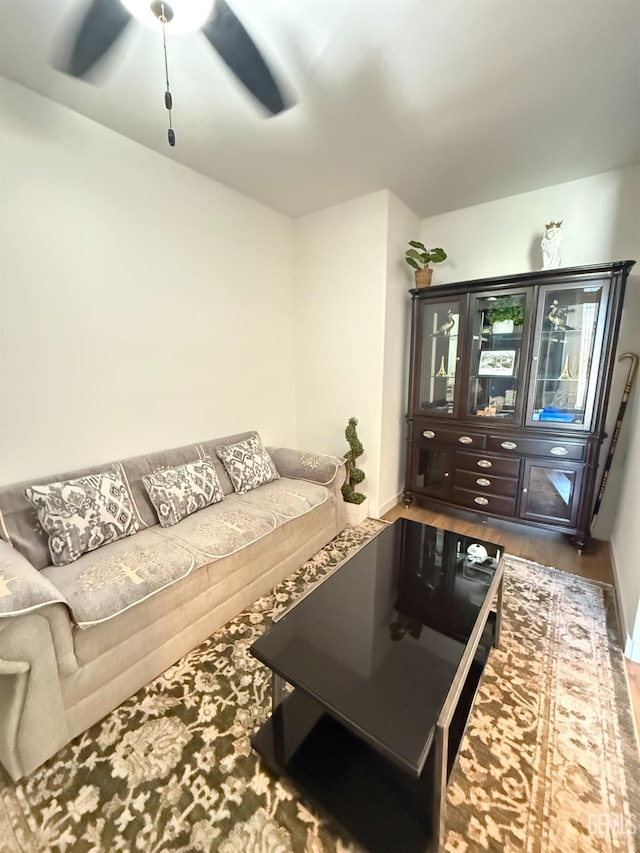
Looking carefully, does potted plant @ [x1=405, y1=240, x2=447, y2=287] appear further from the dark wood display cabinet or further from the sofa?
the sofa

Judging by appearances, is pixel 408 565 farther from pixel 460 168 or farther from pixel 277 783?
pixel 460 168

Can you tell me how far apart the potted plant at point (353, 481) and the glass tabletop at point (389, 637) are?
0.99m

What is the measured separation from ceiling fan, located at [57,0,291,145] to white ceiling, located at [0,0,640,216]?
16cm

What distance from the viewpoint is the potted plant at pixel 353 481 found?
290 cm

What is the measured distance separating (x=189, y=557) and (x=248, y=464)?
99 cm

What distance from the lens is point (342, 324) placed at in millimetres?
3068

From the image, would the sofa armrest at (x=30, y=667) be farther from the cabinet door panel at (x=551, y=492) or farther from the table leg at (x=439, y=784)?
the cabinet door panel at (x=551, y=492)

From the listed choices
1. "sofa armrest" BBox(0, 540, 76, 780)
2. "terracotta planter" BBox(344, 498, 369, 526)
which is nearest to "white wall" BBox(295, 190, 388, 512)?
"terracotta planter" BBox(344, 498, 369, 526)

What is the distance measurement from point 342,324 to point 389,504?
1.68 meters

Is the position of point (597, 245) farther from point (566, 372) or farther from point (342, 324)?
point (342, 324)

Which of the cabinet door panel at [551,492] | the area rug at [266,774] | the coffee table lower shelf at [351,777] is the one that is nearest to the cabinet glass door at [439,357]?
the cabinet door panel at [551,492]

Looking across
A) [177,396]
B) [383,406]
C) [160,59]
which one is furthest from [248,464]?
[160,59]

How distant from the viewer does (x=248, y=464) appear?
260cm

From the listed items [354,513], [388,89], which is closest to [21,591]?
[354,513]
